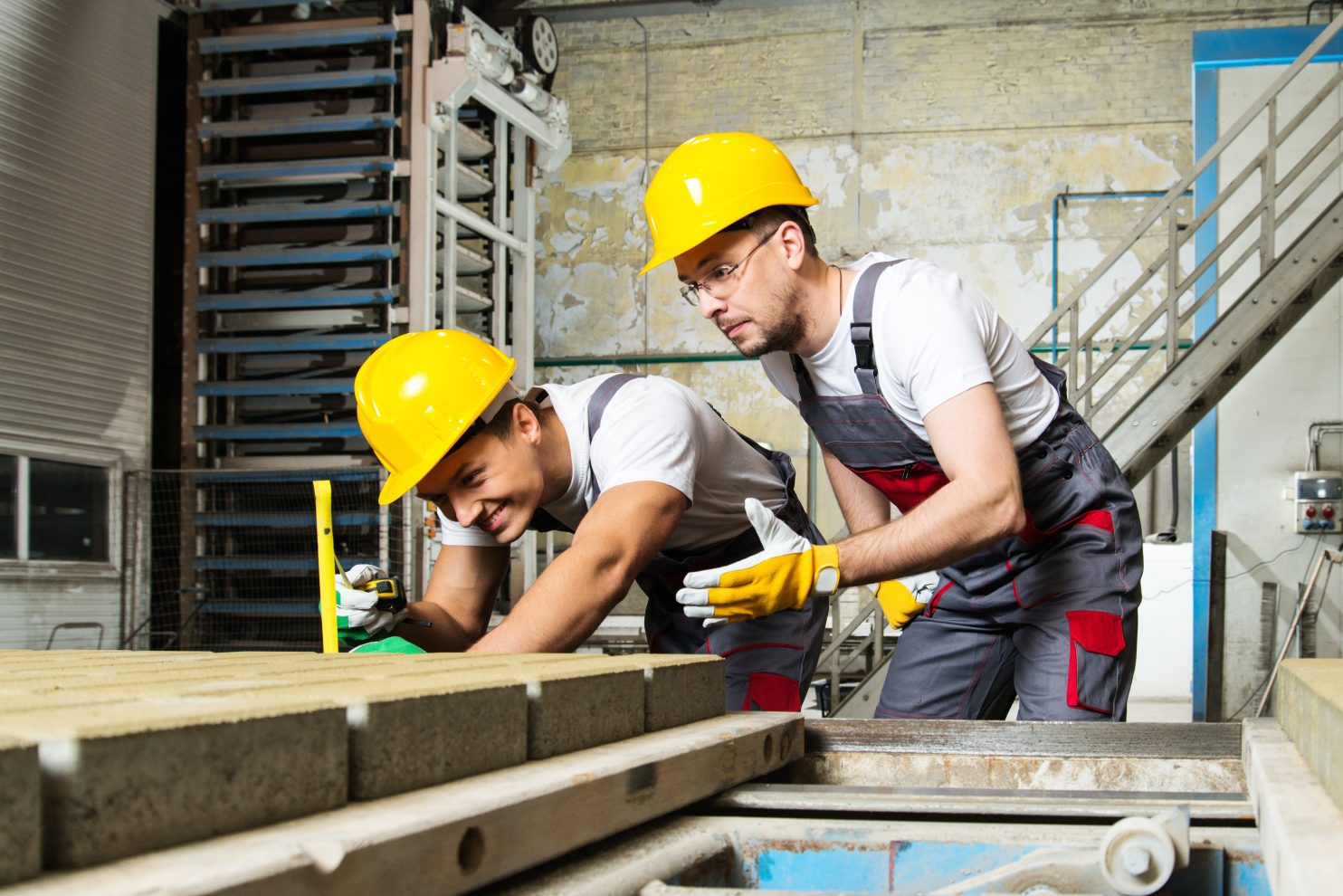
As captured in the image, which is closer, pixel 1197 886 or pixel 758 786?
pixel 1197 886

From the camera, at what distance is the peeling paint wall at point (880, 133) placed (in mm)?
11859

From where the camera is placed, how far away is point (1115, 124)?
11.9 m

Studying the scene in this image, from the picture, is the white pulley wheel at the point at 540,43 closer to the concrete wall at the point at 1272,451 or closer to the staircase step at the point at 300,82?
the staircase step at the point at 300,82

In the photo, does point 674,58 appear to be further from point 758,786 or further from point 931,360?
point 758,786

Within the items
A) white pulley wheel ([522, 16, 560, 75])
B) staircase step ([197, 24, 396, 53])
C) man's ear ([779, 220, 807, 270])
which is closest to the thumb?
man's ear ([779, 220, 807, 270])

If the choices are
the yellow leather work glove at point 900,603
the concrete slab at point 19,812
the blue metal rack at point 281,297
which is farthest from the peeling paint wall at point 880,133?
the concrete slab at point 19,812

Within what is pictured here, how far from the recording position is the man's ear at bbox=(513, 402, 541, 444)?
297 cm

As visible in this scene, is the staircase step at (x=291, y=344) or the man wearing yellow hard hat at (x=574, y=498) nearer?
the man wearing yellow hard hat at (x=574, y=498)

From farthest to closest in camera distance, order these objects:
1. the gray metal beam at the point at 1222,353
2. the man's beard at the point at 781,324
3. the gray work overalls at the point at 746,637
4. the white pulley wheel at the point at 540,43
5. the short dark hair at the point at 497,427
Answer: the white pulley wheel at the point at 540,43 → the gray metal beam at the point at 1222,353 → the gray work overalls at the point at 746,637 → the short dark hair at the point at 497,427 → the man's beard at the point at 781,324

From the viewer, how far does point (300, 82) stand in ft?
25.2

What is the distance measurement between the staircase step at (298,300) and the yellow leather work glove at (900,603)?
4933 millimetres

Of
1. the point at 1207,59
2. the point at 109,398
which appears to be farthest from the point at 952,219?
the point at 109,398

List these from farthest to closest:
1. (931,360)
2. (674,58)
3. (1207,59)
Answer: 1. (674,58)
2. (1207,59)
3. (931,360)

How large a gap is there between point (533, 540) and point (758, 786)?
24.0 ft
